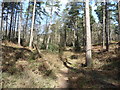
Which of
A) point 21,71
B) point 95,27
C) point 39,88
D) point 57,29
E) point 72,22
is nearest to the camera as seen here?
point 39,88

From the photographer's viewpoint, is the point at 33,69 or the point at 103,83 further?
the point at 33,69

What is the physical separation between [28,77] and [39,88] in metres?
1.19

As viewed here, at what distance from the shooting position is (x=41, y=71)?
7.79 metres

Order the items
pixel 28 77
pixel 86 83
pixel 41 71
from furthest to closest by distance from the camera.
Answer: pixel 41 71
pixel 28 77
pixel 86 83

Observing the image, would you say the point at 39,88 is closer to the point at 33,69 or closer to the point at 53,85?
the point at 53,85

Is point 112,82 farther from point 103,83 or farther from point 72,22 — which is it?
point 72,22

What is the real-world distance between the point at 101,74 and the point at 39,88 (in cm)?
394

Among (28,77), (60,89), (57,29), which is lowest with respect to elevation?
(60,89)

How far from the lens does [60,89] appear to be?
20.1ft

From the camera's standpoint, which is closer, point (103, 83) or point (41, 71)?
point (103, 83)

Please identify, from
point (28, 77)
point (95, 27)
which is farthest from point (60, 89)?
point (95, 27)

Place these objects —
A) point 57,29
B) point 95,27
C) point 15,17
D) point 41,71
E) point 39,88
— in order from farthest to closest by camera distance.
Result: point 95,27 → point 57,29 → point 15,17 → point 41,71 → point 39,88

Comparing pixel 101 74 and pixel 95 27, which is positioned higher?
pixel 95 27

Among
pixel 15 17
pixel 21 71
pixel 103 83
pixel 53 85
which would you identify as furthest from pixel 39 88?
pixel 15 17
